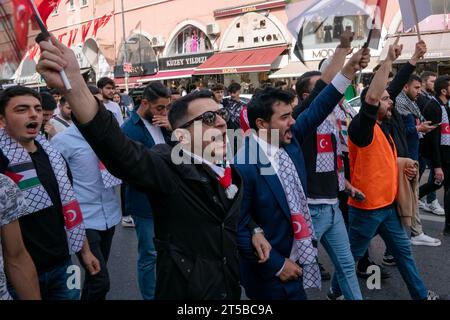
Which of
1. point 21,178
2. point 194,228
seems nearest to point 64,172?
point 21,178

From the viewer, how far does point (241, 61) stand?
23750 millimetres

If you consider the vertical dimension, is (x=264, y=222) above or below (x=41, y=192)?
below

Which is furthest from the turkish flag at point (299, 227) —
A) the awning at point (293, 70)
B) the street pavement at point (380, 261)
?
the awning at point (293, 70)

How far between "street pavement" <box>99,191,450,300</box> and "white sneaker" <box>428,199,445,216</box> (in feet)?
1.22

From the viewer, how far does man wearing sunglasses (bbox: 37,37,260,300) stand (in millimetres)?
1859

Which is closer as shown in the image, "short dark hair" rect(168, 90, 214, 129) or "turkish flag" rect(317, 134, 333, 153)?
"short dark hair" rect(168, 90, 214, 129)

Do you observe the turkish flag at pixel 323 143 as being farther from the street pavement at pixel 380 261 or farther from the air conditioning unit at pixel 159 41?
the air conditioning unit at pixel 159 41

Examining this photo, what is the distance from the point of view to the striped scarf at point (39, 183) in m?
2.51

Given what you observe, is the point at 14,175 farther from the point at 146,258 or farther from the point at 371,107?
the point at 371,107

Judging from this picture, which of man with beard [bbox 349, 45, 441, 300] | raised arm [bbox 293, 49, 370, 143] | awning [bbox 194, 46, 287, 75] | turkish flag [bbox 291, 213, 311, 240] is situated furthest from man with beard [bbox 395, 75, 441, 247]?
awning [bbox 194, 46, 287, 75]

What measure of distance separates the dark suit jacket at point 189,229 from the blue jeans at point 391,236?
1.79 meters

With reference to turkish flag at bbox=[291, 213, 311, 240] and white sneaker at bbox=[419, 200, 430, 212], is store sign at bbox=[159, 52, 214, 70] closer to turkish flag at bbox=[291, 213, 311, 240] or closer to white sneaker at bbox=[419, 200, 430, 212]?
white sneaker at bbox=[419, 200, 430, 212]

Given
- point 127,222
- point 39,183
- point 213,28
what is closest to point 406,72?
point 39,183

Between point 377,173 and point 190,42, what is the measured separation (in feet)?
88.1
